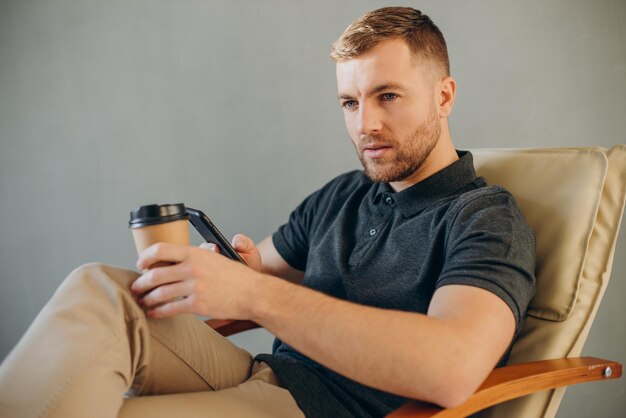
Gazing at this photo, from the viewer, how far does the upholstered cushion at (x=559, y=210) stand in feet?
4.61

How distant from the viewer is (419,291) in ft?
4.65

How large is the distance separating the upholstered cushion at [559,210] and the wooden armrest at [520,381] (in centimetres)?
12

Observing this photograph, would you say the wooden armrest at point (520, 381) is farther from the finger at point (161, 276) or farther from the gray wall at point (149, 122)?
the gray wall at point (149, 122)

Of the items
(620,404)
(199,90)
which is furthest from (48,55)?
(620,404)

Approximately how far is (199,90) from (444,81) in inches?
38.6

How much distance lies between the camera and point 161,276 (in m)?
1.16

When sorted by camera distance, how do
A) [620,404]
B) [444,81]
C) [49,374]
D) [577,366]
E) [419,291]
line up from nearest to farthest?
[49,374]
[577,366]
[419,291]
[444,81]
[620,404]

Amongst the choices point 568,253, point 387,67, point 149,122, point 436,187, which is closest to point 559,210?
point 568,253

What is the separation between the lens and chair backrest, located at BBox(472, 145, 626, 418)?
1394 millimetres

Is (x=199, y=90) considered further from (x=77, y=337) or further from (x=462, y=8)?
(x=77, y=337)

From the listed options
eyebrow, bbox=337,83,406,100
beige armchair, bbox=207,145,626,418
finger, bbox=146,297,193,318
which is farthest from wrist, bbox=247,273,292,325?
eyebrow, bbox=337,83,406,100

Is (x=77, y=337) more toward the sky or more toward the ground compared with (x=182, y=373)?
more toward the sky

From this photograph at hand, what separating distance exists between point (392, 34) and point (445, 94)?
206 mm

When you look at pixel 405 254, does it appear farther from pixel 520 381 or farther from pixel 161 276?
pixel 161 276
